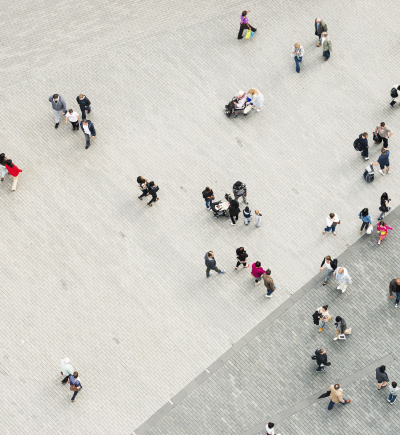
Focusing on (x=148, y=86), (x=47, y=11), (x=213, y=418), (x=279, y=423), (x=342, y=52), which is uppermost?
(x=47, y=11)

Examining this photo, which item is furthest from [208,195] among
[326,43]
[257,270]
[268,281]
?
[326,43]

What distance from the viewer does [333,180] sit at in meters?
24.9

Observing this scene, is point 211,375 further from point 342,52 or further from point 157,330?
point 342,52

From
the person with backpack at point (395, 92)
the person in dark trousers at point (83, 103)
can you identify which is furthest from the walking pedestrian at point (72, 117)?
the person with backpack at point (395, 92)

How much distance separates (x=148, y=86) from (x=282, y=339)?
1051 cm

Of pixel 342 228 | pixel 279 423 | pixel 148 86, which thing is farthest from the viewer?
A: pixel 148 86

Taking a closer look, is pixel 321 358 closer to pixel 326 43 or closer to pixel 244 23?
pixel 326 43

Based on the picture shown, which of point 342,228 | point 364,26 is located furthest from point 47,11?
point 342,228

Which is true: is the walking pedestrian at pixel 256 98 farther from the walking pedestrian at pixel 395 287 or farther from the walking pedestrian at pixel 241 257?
the walking pedestrian at pixel 395 287

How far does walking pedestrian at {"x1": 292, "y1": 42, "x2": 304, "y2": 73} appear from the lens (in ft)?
86.2

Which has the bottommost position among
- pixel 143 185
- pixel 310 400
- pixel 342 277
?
pixel 310 400

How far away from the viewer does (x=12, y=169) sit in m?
24.2

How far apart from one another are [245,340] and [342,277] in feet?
11.8

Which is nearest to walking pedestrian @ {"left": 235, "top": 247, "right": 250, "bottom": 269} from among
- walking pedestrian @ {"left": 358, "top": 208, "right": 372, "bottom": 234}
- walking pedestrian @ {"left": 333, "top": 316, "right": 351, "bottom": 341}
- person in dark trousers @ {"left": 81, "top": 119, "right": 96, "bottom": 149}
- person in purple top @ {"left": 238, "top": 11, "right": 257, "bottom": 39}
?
walking pedestrian @ {"left": 333, "top": 316, "right": 351, "bottom": 341}
